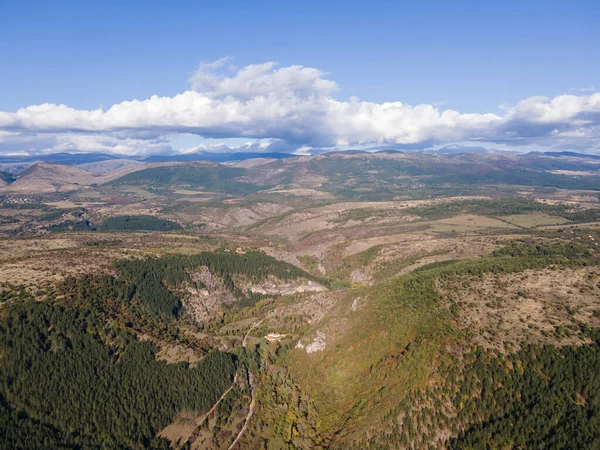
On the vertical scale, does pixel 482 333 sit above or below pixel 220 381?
above

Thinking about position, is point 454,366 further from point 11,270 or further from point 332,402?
point 11,270

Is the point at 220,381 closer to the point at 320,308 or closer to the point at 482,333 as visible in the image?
the point at 320,308

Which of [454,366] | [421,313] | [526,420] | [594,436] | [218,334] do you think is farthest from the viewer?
[218,334]

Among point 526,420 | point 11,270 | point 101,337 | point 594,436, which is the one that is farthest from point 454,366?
point 11,270

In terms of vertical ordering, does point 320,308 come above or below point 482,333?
below

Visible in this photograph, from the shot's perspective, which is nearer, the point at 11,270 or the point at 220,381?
the point at 220,381

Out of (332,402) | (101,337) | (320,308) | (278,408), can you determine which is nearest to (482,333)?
(332,402)

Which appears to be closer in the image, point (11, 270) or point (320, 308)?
point (11, 270)

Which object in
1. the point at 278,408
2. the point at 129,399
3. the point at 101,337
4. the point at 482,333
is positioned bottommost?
the point at 278,408

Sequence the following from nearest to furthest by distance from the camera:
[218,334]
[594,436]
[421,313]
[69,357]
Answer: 1. [594,436]
2. [69,357]
3. [421,313]
4. [218,334]
